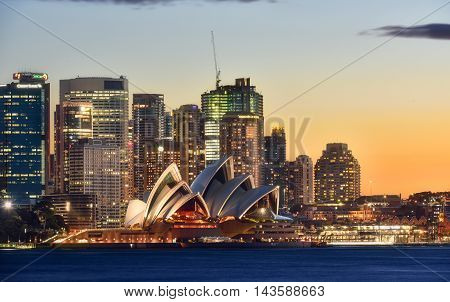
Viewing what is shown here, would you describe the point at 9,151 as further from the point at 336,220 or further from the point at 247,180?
the point at 247,180

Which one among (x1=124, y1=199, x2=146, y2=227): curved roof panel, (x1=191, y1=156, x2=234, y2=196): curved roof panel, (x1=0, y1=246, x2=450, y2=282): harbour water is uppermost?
(x1=191, y1=156, x2=234, y2=196): curved roof panel

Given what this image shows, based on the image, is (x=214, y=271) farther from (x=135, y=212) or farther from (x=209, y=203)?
(x=135, y=212)

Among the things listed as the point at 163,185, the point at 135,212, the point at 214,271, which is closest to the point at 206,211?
the point at 163,185

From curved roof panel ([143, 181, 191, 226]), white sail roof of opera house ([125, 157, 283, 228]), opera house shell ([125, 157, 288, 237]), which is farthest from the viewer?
opera house shell ([125, 157, 288, 237])

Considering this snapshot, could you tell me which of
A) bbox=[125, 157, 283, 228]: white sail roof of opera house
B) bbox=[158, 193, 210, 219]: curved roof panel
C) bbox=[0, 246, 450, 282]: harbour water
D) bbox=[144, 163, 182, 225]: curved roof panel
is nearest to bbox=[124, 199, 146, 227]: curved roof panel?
bbox=[125, 157, 283, 228]: white sail roof of opera house

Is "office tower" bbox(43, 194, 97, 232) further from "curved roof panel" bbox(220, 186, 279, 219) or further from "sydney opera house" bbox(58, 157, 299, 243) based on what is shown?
"curved roof panel" bbox(220, 186, 279, 219)
